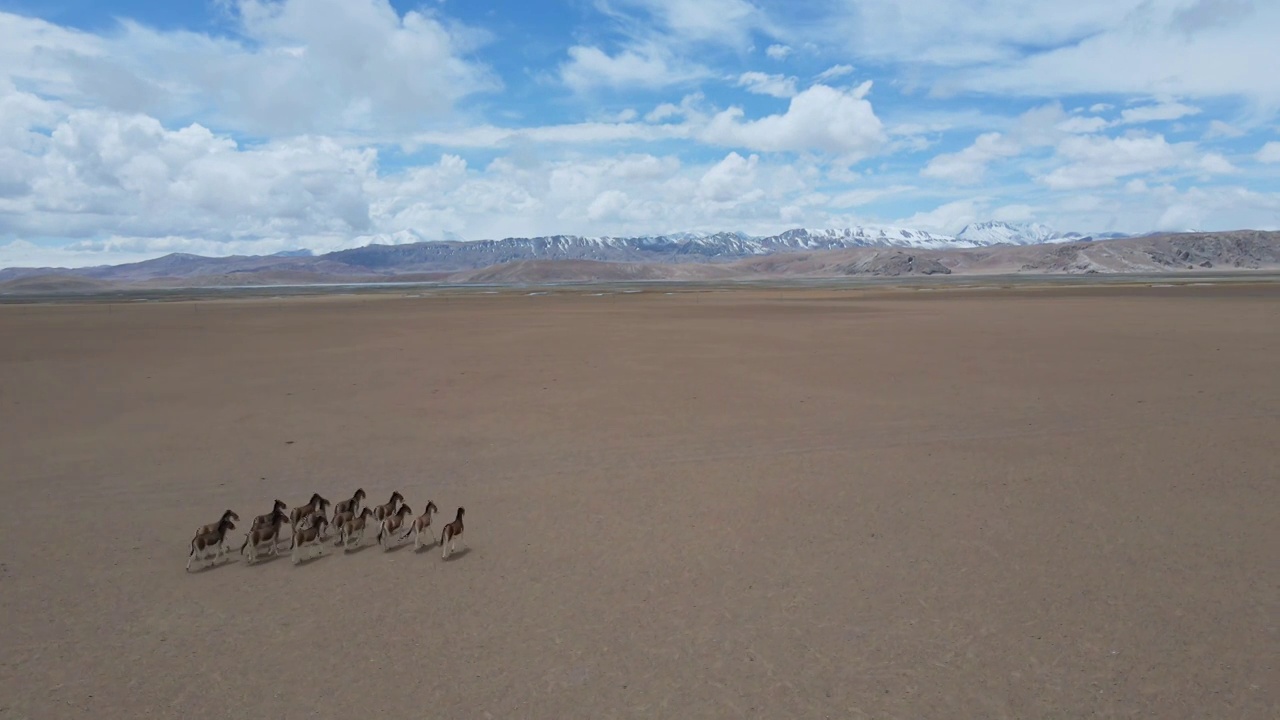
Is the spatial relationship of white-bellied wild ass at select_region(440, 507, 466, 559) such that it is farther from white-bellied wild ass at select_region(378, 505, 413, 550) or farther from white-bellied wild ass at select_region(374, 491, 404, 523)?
white-bellied wild ass at select_region(374, 491, 404, 523)

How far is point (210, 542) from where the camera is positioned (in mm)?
6699

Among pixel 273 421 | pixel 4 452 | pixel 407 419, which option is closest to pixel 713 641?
pixel 407 419

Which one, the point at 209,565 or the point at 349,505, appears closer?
the point at 209,565

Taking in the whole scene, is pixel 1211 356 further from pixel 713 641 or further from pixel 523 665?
pixel 523 665

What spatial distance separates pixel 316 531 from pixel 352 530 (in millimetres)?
314

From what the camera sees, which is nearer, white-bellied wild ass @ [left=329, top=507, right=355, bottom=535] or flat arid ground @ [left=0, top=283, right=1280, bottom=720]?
flat arid ground @ [left=0, top=283, right=1280, bottom=720]

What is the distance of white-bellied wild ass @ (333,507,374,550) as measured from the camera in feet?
23.2

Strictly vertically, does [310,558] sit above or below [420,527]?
below

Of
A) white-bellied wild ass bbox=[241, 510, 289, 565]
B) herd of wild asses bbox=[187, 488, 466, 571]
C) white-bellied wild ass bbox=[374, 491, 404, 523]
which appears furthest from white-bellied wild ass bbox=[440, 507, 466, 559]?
white-bellied wild ass bbox=[241, 510, 289, 565]

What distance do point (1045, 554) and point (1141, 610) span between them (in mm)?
1092

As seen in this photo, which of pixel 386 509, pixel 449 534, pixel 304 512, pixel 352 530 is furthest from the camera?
pixel 386 509

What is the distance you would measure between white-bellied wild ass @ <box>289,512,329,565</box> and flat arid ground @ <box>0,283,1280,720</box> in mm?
139

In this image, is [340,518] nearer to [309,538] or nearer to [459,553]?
[309,538]

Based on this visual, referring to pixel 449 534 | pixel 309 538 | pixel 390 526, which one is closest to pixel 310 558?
pixel 309 538
